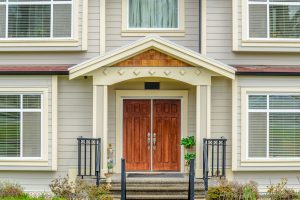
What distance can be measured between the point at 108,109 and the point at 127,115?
0.60m

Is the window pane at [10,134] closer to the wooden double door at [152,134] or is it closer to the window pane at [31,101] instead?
the window pane at [31,101]

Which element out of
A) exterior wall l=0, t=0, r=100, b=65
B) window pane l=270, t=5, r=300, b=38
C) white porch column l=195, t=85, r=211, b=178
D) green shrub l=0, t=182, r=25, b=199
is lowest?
green shrub l=0, t=182, r=25, b=199

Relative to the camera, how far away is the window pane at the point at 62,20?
15820 millimetres

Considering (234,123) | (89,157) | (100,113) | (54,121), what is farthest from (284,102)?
(54,121)

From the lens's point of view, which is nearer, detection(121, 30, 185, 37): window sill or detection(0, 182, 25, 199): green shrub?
detection(0, 182, 25, 199): green shrub

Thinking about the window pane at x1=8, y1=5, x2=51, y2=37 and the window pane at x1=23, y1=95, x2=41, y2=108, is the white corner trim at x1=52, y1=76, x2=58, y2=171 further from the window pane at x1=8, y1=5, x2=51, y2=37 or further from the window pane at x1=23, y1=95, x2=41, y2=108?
the window pane at x1=8, y1=5, x2=51, y2=37

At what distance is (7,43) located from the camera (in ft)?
52.1

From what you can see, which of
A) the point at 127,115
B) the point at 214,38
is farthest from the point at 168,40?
the point at 127,115

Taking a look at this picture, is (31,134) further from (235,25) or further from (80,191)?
(235,25)

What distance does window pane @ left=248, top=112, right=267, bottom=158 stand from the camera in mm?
15430

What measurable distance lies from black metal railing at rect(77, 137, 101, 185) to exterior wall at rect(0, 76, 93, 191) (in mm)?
255

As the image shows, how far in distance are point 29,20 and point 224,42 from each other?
5.71 metres

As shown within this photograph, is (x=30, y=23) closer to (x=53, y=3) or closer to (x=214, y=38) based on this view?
(x=53, y=3)

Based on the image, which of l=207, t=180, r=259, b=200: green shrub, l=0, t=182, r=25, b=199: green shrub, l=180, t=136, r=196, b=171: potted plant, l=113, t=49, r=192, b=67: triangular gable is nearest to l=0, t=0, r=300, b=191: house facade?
l=113, t=49, r=192, b=67: triangular gable
